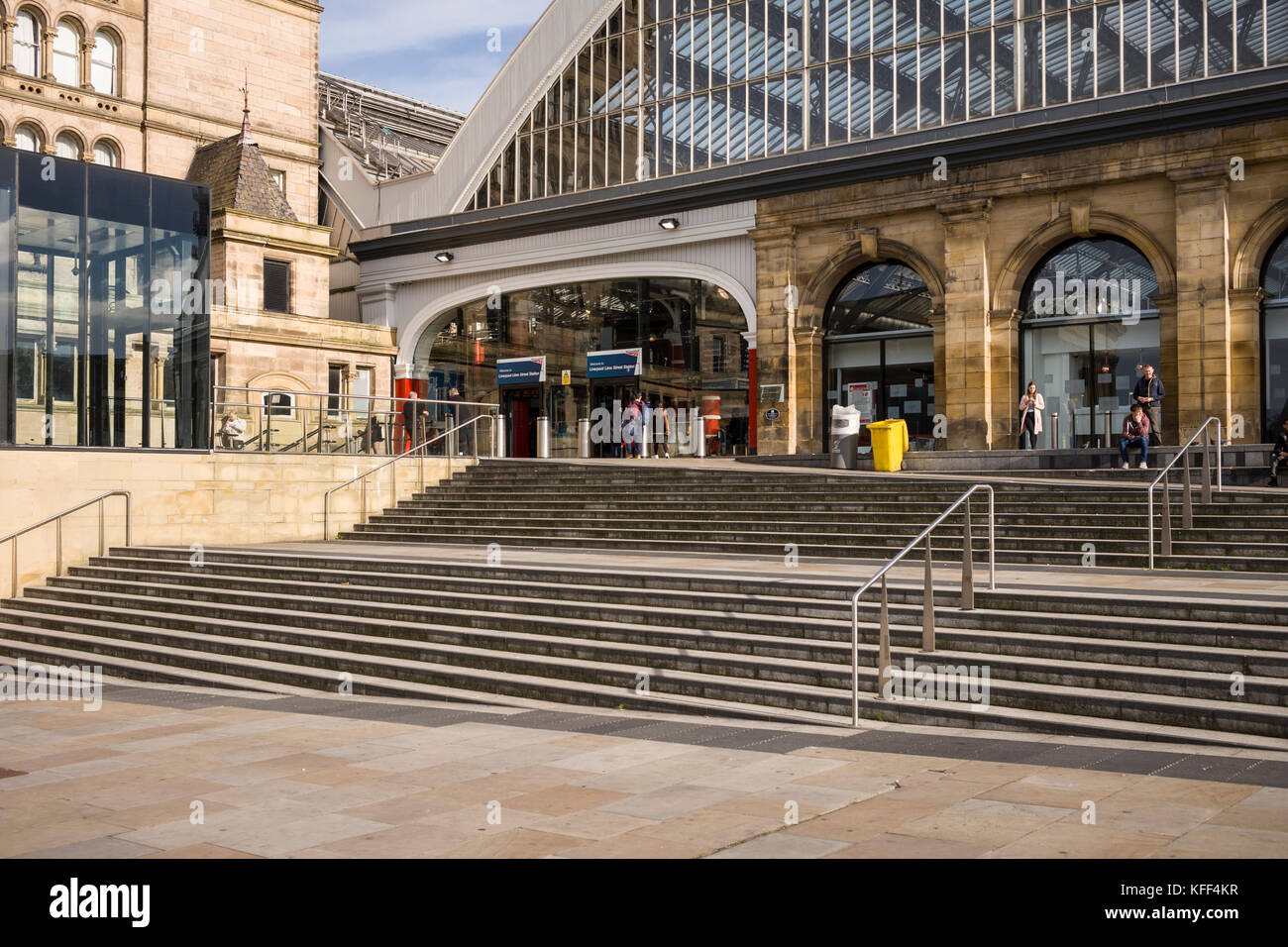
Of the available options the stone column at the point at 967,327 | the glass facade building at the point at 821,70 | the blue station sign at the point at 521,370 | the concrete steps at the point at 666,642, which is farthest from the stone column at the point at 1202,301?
the blue station sign at the point at 521,370

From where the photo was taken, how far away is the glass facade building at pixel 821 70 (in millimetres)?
25625

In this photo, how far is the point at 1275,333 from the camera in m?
23.8

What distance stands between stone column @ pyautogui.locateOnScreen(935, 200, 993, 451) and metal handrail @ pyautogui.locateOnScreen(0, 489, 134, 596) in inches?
681

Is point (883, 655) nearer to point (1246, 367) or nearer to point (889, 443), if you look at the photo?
point (889, 443)

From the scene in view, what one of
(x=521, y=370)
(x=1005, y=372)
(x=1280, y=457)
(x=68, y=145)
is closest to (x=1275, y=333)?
(x=1005, y=372)

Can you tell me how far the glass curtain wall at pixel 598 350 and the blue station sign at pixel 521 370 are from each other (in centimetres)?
18

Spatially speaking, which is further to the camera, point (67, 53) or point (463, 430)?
point (67, 53)

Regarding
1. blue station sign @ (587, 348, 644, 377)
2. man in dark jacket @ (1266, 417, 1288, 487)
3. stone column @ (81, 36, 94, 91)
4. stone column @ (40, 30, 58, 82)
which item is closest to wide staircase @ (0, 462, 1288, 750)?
man in dark jacket @ (1266, 417, 1288, 487)

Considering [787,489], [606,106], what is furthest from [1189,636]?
[606,106]

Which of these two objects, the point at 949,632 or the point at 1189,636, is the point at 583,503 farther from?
the point at 1189,636

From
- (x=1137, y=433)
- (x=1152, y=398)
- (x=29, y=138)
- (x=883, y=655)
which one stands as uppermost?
(x=29, y=138)

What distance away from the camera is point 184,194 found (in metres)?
21.4

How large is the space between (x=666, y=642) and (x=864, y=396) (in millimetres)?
19127

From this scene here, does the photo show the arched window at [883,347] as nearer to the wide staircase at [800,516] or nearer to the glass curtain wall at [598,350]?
the glass curtain wall at [598,350]
